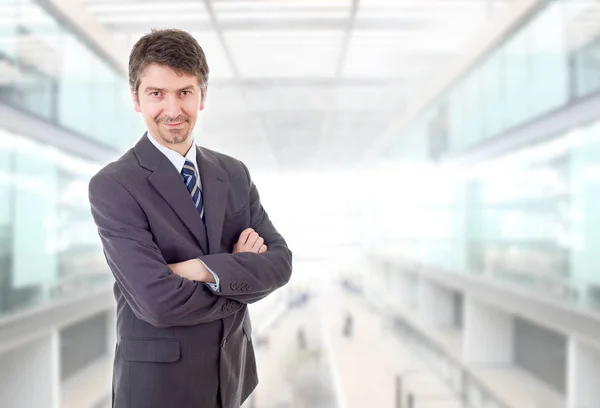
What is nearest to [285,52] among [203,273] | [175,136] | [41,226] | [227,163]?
[41,226]

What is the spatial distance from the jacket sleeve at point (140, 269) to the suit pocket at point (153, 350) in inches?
1.8

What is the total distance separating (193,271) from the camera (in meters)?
1.12

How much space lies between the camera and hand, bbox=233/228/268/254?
1.22m

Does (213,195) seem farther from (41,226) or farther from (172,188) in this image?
(41,226)

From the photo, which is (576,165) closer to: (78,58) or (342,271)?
(78,58)

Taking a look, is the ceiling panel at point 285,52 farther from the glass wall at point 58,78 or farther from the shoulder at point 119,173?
the shoulder at point 119,173

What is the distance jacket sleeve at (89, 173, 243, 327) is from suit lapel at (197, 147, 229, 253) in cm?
11

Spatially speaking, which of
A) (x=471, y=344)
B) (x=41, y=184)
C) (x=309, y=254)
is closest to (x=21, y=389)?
(x=41, y=184)

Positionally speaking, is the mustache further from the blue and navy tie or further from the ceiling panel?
the ceiling panel

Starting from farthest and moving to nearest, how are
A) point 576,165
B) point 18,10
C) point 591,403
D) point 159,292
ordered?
point 591,403
point 576,165
point 18,10
point 159,292

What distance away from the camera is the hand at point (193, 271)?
44.2 inches

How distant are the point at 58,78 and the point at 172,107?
9.51 ft

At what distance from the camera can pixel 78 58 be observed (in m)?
4.00

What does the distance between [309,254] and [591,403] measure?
38.0 feet
